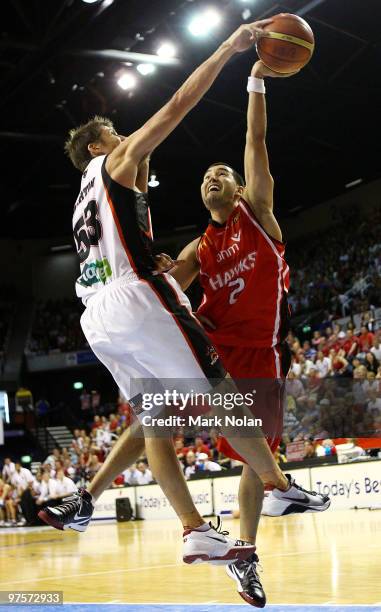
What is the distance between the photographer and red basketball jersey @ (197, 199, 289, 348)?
5242mm

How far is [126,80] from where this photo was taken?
752 inches

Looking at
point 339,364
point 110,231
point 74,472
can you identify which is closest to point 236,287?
point 110,231

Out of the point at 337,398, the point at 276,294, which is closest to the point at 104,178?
the point at 276,294

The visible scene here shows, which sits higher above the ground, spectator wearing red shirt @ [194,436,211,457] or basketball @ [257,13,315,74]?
basketball @ [257,13,315,74]

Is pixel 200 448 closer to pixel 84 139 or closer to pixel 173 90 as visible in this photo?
pixel 173 90

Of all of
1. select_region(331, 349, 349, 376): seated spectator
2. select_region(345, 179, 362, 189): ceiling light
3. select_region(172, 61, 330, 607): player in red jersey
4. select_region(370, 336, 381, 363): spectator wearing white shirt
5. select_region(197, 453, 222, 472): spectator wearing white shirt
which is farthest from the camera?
select_region(345, 179, 362, 189): ceiling light

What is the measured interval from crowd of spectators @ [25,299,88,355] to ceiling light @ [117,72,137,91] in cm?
1755

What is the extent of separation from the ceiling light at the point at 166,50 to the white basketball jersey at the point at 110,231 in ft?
46.0

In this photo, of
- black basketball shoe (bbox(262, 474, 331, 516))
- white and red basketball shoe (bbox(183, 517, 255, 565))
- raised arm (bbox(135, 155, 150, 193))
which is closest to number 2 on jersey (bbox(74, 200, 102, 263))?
raised arm (bbox(135, 155, 150, 193))

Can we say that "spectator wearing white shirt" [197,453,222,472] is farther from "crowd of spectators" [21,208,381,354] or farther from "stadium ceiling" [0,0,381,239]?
"stadium ceiling" [0,0,381,239]

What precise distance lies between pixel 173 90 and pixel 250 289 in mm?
16617

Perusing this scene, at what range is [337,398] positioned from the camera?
42.5 ft

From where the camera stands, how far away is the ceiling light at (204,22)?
16.5 m

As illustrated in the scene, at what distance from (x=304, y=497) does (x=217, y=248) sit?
1.68 m
